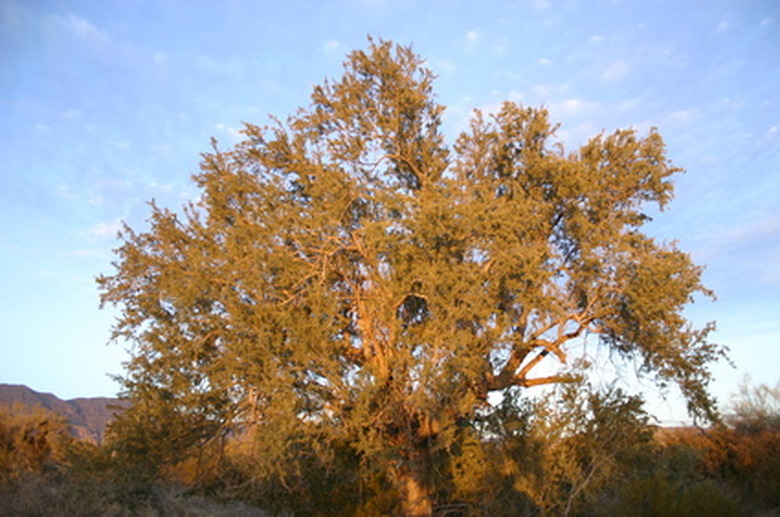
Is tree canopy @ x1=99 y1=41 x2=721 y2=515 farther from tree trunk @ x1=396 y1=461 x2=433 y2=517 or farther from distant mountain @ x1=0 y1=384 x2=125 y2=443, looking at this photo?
distant mountain @ x1=0 y1=384 x2=125 y2=443

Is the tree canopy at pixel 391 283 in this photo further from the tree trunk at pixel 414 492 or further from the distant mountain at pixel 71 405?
the distant mountain at pixel 71 405

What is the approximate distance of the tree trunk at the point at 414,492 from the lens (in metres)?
13.1

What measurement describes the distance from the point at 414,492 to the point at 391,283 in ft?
16.9

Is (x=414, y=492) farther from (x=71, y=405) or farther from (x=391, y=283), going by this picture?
(x=71, y=405)

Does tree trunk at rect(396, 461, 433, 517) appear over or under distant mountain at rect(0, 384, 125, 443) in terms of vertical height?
under

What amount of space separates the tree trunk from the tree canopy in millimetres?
44

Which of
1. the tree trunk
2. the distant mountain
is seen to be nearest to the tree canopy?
the tree trunk

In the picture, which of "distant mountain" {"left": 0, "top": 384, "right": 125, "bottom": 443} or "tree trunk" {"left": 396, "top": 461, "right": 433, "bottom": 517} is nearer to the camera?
"tree trunk" {"left": 396, "top": 461, "right": 433, "bottom": 517}

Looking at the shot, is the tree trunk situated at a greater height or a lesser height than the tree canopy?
lesser

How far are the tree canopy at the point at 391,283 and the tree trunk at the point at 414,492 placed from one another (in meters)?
0.04

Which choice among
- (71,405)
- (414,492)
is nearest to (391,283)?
(414,492)

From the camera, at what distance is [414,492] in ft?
43.7

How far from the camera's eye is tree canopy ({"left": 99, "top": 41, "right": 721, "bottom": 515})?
1149cm

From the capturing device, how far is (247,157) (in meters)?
14.4
